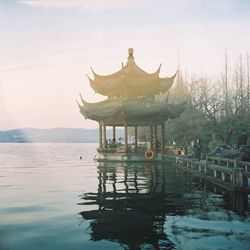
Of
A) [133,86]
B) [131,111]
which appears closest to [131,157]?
[131,111]

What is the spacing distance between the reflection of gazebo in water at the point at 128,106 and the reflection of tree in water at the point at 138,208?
53.9ft

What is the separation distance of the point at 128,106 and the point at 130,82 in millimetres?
3231

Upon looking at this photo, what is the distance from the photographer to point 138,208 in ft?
39.2

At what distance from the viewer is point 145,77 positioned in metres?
38.8

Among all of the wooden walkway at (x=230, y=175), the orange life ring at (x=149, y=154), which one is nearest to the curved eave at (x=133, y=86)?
the orange life ring at (x=149, y=154)

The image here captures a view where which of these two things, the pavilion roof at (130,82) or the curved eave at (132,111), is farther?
the pavilion roof at (130,82)

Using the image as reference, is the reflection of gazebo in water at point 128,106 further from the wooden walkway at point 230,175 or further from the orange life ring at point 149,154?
the wooden walkway at point 230,175

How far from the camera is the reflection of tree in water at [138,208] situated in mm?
8445

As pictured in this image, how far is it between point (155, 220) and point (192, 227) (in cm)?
119

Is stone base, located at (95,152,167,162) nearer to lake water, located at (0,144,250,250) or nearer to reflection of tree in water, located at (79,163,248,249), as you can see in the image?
reflection of tree in water, located at (79,163,248,249)

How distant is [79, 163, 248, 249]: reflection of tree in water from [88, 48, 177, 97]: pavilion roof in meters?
19.6

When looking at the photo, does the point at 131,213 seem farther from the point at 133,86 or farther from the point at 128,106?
the point at 133,86

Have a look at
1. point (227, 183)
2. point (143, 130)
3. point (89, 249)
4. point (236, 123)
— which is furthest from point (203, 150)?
point (89, 249)

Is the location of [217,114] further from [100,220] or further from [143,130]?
[100,220]
